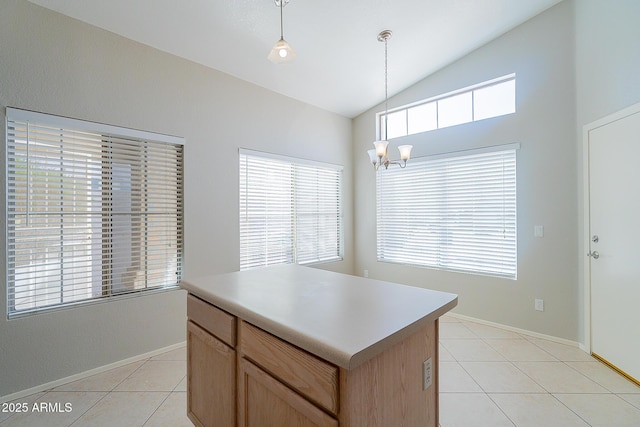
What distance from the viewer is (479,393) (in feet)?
6.97

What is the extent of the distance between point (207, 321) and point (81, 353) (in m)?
1.76

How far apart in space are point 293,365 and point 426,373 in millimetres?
600

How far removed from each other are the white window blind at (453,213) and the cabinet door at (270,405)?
326 centimetres

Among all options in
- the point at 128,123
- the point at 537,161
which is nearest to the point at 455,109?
the point at 537,161

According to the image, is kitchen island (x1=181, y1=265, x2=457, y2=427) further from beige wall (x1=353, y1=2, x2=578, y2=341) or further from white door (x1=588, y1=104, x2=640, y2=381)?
beige wall (x1=353, y1=2, x2=578, y2=341)

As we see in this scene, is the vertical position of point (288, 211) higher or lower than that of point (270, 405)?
higher

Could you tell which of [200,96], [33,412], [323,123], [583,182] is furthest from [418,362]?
[323,123]

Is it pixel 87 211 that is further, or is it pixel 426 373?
pixel 87 211

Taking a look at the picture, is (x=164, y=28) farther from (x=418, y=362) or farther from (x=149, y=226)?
(x=418, y=362)

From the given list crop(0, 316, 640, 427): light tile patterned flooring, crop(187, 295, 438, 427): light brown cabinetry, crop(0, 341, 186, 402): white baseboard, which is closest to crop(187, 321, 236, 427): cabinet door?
crop(187, 295, 438, 427): light brown cabinetry

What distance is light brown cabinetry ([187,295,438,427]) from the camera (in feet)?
2.82

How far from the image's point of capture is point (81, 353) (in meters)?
2.32

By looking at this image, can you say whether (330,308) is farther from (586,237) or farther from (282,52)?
(586,237)

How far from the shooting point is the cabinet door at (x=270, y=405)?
907 mm
